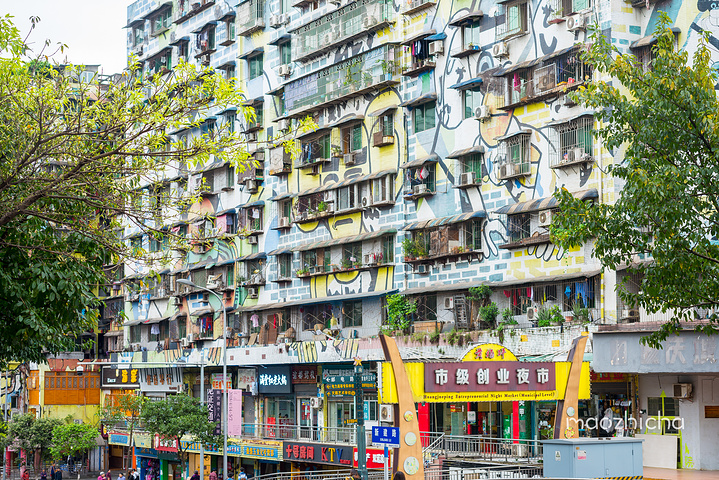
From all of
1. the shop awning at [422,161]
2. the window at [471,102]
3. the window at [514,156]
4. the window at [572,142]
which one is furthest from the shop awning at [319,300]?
the window at [572,142]

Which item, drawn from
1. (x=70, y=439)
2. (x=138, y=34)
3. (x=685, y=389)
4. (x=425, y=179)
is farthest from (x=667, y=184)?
(x=138, y=34)

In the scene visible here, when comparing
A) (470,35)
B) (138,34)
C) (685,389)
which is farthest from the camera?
(138,34)

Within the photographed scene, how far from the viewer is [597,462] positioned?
2430cm

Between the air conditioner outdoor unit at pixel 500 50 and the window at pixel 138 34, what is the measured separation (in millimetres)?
34260

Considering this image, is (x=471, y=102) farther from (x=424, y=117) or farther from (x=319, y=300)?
(x=319, y=300)

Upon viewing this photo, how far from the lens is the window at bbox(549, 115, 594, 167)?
33562 millimetres

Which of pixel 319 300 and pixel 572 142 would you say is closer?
pixel 572 142

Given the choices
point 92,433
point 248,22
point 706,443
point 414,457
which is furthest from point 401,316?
point 92,433

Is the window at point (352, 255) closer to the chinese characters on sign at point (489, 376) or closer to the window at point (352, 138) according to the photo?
the window at point (352, 138)

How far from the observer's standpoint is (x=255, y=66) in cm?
5391

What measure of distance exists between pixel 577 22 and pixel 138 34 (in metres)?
39.7

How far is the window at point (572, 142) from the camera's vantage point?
110 ft

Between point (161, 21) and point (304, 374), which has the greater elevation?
point (161, 21)

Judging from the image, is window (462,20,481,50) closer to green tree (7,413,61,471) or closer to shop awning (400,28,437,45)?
shop awning (400,28,437,45)
